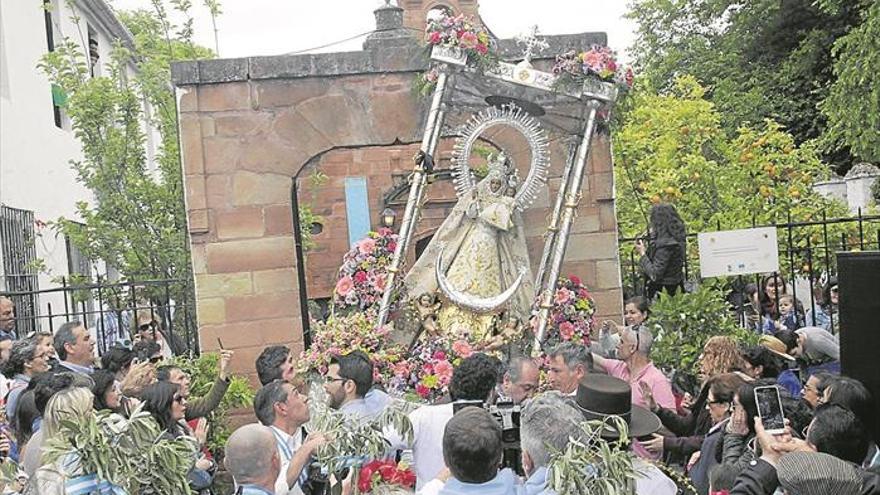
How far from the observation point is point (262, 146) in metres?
10.4

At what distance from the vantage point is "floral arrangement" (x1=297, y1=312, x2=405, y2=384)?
9367 mm

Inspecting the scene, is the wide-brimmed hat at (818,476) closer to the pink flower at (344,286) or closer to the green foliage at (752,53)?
the pink flower at (344,286)

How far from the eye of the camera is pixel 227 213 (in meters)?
10.4

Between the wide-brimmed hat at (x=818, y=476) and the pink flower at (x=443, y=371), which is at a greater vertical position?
the wide-brimmed hat at (x=818, y=476)

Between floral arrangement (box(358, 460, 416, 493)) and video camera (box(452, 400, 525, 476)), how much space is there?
37 centimetres

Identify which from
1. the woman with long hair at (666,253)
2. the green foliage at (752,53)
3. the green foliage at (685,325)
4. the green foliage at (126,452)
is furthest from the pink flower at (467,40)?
the green foliage at (752,53)

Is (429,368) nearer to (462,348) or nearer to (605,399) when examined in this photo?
(462,348)

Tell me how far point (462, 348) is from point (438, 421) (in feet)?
11.6

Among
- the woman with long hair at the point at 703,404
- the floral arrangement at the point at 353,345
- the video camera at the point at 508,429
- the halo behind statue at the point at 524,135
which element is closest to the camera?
the video camera at the point at 508,429

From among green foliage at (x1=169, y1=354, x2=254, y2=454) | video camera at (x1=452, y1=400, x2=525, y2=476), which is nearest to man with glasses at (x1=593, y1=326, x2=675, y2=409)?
video camera at (x1=452, y1=400, x2=525, y2=476)

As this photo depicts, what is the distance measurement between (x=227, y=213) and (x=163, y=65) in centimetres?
439

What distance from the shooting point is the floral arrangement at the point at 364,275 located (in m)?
10.1

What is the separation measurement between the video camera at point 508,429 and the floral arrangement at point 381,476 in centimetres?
37

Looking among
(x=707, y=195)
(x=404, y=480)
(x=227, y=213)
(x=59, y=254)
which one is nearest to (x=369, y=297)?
(x=227, y=213)
